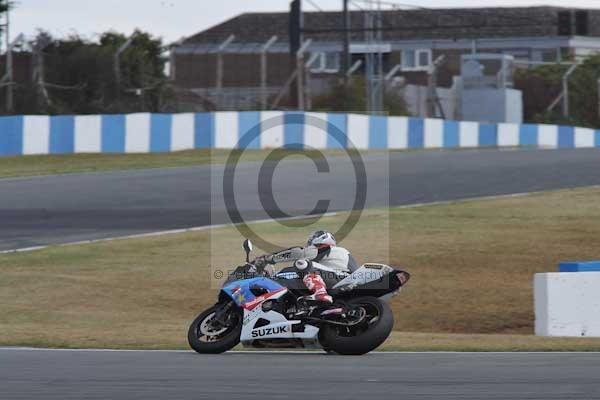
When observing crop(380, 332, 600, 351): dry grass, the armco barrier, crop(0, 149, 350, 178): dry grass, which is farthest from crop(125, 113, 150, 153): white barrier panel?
crop(380, 332, 600, 351): dry grass

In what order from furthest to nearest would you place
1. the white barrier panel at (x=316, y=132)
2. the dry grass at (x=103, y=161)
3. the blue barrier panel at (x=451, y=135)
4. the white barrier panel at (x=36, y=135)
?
the blue barrier panel at (x=451, y=135) < the white barrier panel at (x=316, y=132) < the white barrier panel at (x=36, y=135) < the dry grass at (x=103, y=161)

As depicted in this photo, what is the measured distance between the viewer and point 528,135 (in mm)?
51344

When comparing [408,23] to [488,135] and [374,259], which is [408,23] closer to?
[488,135]

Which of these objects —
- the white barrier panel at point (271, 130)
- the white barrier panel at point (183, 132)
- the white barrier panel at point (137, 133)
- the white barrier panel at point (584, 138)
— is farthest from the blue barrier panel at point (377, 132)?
the white barrier panel at point (584, 138)

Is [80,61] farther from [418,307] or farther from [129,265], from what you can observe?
[418,307]

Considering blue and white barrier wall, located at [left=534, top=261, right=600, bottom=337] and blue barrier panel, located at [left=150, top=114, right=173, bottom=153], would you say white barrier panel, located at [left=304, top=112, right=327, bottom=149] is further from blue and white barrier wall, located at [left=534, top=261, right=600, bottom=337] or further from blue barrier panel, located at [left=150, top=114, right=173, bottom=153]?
blue and white barrier wall, located at [left=534, top=261, right=600, bottom=337]

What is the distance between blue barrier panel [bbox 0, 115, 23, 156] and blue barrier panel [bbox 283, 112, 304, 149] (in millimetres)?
8531

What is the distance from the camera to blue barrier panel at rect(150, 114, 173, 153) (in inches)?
1378

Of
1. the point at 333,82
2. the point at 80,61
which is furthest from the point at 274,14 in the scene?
the point at 80,61

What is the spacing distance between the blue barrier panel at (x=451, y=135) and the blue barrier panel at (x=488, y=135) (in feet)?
5.74

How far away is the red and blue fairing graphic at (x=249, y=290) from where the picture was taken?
11141 mm

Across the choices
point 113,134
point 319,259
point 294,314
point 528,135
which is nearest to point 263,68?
point 113,134

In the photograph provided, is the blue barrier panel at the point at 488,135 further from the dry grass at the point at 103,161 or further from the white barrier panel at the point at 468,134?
the dry grass at the point at 103,161

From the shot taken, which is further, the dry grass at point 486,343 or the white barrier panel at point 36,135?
the white barrier panel at point 36,135
